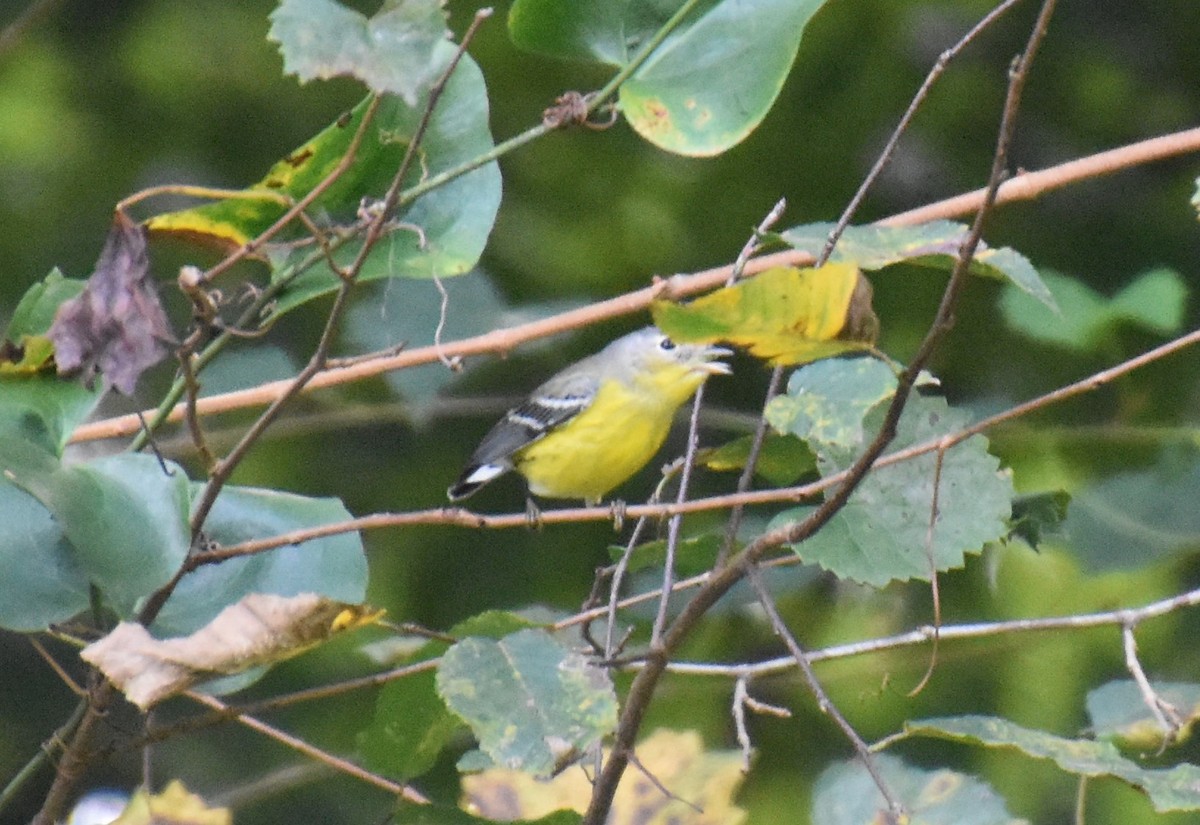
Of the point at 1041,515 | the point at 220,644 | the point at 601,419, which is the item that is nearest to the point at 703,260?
the point at 601,419

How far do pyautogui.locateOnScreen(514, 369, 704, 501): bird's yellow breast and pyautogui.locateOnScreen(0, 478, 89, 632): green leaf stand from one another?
57.1 inches

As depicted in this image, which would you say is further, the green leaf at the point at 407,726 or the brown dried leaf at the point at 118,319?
the green leaf at the point at 407,726

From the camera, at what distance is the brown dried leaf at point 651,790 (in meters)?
1.15

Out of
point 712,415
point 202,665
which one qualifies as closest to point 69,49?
point 712,415

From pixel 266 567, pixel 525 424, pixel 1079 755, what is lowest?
pixel 525 424

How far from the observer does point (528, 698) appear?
94 centimetres

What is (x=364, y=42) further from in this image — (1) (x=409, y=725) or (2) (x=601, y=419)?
(2) (x=601, y=419)

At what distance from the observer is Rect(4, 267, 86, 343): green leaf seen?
114 cm

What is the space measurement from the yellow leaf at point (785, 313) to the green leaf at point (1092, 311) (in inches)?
36.4

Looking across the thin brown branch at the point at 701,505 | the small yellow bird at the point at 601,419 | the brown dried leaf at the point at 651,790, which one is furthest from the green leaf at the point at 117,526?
the small yellow bird at the point at 601,419

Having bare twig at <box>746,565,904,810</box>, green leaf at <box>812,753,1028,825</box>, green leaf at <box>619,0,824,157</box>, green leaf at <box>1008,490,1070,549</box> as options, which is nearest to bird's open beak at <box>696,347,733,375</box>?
green leaf at <box>1008,490,1070,549</box>

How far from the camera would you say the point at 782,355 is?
873 mm

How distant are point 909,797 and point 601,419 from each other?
1498 millimetres

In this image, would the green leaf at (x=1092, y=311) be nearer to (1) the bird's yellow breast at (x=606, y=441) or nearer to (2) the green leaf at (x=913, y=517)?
(2) the green leaf at (x=913, y=517)
